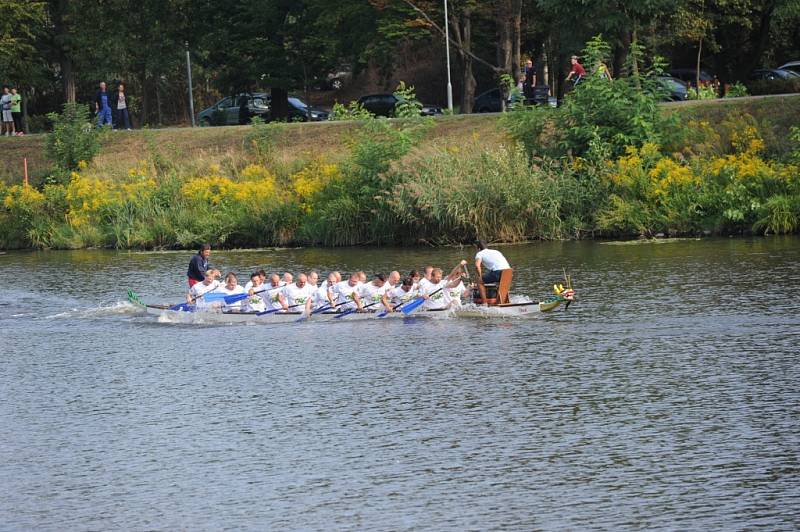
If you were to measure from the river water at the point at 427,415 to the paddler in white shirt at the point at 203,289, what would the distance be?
617 mm

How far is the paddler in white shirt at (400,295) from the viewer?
90.0 feet

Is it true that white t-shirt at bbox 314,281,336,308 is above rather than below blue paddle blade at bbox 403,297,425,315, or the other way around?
above

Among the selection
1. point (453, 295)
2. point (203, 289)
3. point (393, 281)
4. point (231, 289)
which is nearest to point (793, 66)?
point (453, 295)

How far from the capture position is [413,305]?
89.8 feet

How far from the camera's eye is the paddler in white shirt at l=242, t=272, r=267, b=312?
2811 cm

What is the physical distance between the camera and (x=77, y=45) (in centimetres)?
6131

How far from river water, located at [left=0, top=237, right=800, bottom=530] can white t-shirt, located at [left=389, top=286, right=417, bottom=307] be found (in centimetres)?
86

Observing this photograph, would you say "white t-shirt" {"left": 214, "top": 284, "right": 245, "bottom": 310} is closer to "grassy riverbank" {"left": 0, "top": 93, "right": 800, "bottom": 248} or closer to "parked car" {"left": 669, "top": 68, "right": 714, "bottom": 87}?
"grassy riverbank" {"left": 0, "top": 93, "right": 800, "bottom": 248}

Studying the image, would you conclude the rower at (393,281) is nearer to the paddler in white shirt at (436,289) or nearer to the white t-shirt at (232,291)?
the paddler in white shirt at (436,289)

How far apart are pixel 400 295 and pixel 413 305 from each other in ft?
1.28

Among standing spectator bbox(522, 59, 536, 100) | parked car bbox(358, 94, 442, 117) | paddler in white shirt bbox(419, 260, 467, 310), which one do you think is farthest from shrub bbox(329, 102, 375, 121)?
paddler in white shirt bbox(419, 260, 467, 310)

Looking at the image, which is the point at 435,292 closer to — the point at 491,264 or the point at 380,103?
the point at 491,264

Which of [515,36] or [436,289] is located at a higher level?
[515,36]

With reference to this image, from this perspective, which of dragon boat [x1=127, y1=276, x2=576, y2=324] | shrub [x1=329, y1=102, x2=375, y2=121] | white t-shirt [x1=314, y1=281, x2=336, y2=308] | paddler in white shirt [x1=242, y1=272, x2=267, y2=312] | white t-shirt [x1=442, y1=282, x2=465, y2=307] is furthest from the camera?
shrub [x1=329, y1=102, x2=375, y2=121]
